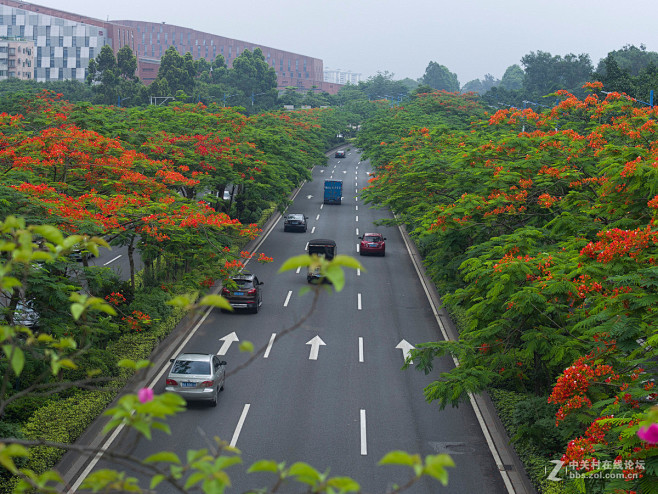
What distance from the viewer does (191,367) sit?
20719mm

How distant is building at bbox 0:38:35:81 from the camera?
119 m

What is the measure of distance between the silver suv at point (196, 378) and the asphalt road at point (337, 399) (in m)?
0.55

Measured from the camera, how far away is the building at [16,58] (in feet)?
390

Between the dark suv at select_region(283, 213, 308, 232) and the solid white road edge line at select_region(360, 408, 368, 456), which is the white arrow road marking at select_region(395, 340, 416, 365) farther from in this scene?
the dark suv at select_region(283, 213, 308, 232)

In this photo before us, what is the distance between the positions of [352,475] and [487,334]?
4531mm

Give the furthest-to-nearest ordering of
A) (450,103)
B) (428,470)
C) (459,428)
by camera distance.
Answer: (450,103) < (459,428) < (428,470)

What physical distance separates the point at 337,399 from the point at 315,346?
5697mm

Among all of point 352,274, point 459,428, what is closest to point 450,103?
point 352,274

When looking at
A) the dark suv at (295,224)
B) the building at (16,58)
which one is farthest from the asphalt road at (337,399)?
the building at (16,58)

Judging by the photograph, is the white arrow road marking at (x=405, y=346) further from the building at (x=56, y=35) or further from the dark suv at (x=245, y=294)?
the building at (x=56, y=35)

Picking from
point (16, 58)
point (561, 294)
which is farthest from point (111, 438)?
point (16, 58)

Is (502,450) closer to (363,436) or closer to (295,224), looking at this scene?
(363,436)

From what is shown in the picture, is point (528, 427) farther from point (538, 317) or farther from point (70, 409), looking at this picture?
point (70, 409)

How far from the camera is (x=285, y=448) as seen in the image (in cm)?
1777
